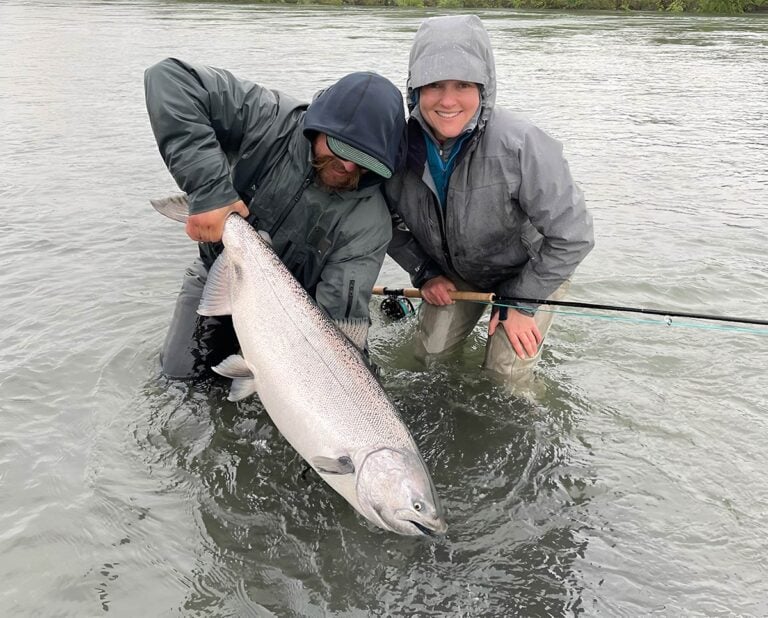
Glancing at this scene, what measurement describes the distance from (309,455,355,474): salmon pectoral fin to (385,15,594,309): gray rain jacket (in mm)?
1716

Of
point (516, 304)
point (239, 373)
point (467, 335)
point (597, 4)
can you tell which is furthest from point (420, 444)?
point (597, 4)

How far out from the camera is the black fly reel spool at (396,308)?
18.5 feet

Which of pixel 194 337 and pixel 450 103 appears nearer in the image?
pixel 450 103

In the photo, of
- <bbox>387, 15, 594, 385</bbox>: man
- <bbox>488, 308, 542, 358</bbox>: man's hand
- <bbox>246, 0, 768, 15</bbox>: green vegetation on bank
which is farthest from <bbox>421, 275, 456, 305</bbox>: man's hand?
<bbox>246, 0, 768, 15</bbox>: green vegetation on bank

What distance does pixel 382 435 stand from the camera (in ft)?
9.75

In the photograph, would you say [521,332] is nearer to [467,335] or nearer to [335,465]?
[467,335]

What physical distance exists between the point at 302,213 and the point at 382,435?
1501 mm

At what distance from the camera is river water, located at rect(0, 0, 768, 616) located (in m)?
3.03

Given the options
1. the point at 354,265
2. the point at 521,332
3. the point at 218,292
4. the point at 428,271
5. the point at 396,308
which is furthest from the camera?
the point at 396,308

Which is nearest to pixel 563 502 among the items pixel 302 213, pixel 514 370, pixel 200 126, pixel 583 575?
pixel 583 575

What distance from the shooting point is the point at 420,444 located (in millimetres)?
4051

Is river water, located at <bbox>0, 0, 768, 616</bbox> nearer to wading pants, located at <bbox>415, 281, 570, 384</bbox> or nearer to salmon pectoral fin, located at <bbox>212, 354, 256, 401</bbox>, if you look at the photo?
wading pants, located at <bbox>415, 281, 570, 384</bbox>

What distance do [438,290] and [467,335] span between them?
2.29ft

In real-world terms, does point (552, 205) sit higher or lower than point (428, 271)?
higher
